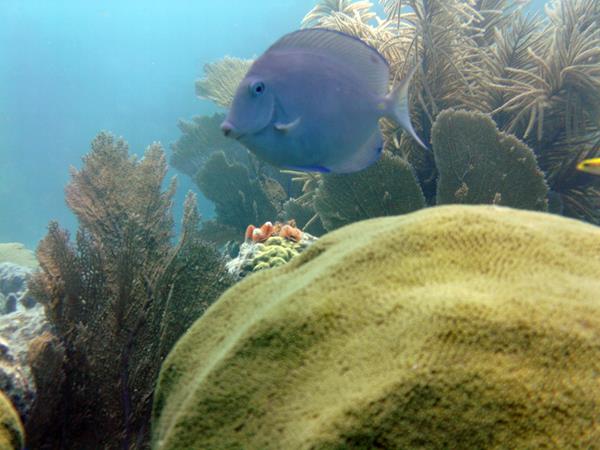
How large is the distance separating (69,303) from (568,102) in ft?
15.9

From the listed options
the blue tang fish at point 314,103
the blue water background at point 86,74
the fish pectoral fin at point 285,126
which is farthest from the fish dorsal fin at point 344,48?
the blue water background at point 86,74

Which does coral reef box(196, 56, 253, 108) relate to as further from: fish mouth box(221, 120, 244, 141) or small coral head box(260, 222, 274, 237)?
fish mouth box(221, 120, 244, 141)

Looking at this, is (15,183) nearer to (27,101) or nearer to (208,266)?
(27,101)

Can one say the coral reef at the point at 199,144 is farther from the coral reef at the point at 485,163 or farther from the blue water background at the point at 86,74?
the blue water background at the point at 86,74

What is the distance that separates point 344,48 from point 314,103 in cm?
34

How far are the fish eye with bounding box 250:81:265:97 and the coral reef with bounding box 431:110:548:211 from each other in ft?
7.71

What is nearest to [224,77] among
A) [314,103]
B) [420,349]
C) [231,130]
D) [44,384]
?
[314,103]

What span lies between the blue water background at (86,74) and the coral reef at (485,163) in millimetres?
61867

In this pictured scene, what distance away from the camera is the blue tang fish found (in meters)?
2.00

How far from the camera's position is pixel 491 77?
5.01m

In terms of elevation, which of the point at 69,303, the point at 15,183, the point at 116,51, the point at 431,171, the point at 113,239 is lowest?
the point at 431,171

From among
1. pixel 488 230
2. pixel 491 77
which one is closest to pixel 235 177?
pixel 491 77

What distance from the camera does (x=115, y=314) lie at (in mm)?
2715

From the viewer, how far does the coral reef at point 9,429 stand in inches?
65.6
